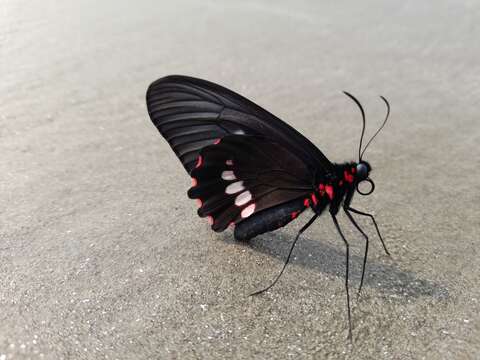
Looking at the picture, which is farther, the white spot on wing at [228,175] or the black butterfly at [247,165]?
the white spot on wing at [228,175]

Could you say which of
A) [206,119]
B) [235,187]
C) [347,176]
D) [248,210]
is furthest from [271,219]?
[206,119]

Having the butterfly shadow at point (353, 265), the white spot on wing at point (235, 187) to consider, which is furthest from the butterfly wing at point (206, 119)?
the butterfly shadow at point (353, 265)

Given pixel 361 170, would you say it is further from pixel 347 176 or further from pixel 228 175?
pixel 228 175

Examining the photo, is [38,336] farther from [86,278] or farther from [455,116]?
[455,116]

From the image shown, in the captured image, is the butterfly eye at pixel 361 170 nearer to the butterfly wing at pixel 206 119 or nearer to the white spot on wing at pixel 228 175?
the butterfly wing at pixel 206 119

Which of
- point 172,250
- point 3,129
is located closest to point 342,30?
point 3,129

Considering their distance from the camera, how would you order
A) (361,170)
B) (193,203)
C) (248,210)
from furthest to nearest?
(193,203) → (248,210) → (361,170)
